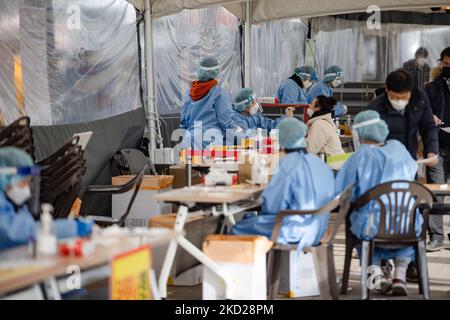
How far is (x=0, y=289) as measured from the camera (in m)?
3.42

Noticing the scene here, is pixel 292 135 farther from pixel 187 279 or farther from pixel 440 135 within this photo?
pixel 440 135

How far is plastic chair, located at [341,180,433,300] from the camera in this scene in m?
6.23

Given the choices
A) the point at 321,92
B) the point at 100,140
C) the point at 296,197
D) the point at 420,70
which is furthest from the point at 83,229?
Answer: the point at 420,70

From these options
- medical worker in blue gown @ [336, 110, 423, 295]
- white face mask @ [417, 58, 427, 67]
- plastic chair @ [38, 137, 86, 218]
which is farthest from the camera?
white face mask @ [417, 58, 427, 67]

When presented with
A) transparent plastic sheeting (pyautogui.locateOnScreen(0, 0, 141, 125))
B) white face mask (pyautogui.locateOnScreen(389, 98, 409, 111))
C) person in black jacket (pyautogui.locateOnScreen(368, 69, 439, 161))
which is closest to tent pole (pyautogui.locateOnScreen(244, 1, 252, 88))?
transparent plastic sheeting (pyautogui.locateOnScreen(0, 0, 141, 125))

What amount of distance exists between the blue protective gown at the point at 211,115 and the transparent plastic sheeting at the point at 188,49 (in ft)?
7.37

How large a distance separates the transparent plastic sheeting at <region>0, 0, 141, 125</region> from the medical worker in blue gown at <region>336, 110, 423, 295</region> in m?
3.24

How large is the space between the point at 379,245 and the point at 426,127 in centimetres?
153

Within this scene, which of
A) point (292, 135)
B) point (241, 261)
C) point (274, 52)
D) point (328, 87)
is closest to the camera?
point (241, 261)

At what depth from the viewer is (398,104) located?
7156mm

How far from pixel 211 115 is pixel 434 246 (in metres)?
2.73

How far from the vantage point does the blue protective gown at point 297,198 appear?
6074mm

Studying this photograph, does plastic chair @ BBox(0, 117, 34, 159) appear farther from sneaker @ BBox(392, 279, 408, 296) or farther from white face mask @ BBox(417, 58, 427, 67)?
white face mask @ BBox(417, 58, 427, 67)

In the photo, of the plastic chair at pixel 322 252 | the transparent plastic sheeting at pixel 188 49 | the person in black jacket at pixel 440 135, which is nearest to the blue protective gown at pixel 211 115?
the person in black jacket at pixel 440 135
